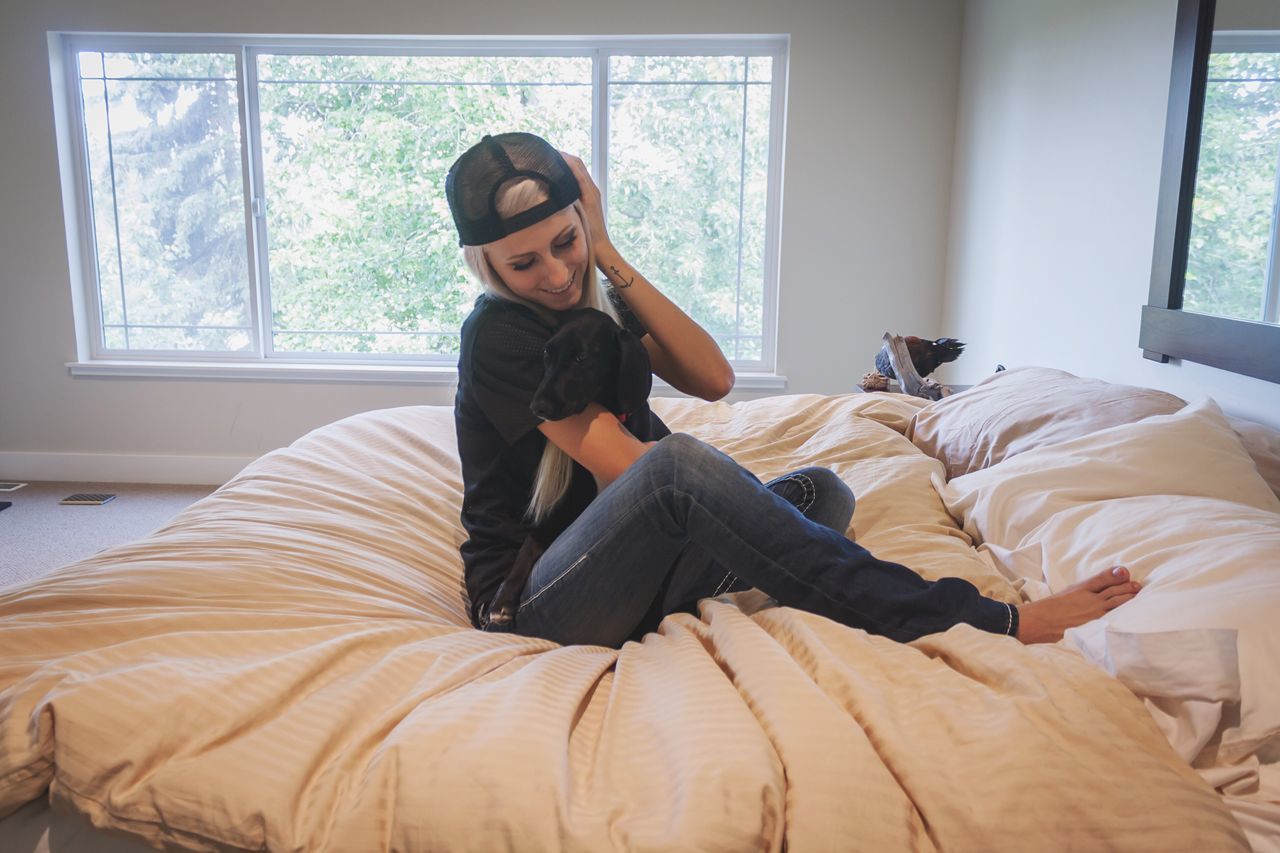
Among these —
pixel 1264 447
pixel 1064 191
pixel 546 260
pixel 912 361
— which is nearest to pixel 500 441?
pixel 546 260

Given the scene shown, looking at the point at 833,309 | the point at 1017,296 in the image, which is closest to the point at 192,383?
the point at 833,309

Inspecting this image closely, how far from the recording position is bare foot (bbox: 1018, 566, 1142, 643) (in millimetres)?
1232

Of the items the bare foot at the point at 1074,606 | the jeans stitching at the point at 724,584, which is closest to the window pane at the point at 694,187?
the jeans stitching at the point at 724,584

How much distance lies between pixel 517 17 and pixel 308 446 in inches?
89.9

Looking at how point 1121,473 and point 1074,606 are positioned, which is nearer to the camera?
point 1074,606

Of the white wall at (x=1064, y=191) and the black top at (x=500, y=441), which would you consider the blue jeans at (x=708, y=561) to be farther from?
the white wall at (x=1064, y=191)

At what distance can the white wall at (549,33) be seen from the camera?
3.62 meters

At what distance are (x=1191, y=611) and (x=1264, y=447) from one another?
62 cm

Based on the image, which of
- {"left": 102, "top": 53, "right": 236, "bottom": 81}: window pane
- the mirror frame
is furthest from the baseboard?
the mirror frame

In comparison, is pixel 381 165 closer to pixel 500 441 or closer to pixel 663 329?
pixel 663 329

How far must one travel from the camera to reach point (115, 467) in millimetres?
3975

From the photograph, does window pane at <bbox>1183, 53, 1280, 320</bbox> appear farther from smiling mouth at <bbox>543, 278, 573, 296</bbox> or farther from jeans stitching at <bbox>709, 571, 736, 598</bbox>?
smiling mouth at <bbox>543, 278, 573, 296</bbox>

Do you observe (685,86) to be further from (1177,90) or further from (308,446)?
(308,446)

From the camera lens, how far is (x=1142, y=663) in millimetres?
1031
